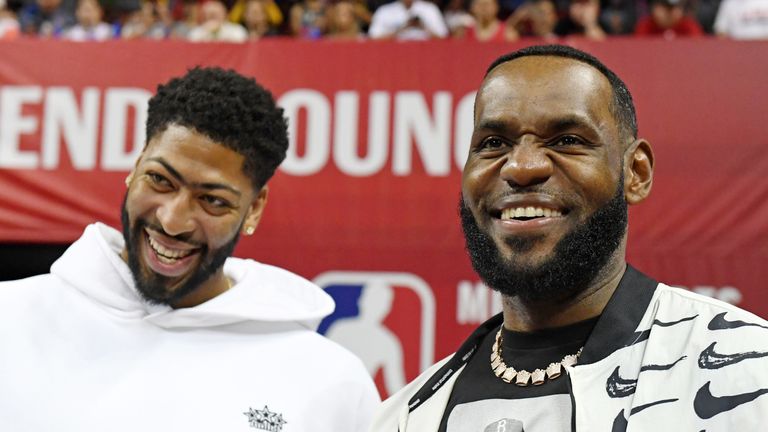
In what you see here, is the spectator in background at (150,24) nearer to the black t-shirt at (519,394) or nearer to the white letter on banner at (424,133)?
the white letter on banner at (424,133)

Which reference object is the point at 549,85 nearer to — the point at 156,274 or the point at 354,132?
the point at 156,274

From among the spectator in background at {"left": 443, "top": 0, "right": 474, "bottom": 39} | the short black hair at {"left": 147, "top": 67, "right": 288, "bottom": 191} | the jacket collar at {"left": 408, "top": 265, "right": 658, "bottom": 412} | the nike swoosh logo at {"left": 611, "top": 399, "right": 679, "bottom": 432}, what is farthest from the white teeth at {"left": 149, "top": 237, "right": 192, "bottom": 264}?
the spectator in background at {"left": 443, "top": 0, "right": 474, "bottom": 39}

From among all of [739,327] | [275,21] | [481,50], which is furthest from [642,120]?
[275,21]

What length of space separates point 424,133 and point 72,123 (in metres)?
2.17

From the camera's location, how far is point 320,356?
2670 millimetres

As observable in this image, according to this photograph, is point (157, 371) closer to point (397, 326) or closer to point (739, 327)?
point (739, 327)

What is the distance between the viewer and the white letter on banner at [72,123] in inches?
222

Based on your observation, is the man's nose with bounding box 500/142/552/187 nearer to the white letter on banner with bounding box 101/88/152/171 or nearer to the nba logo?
the nba logo

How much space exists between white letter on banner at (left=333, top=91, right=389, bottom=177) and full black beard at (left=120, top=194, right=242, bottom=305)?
116 inches

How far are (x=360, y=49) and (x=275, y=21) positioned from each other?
337 centimetres

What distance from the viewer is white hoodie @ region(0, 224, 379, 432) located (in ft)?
7.80

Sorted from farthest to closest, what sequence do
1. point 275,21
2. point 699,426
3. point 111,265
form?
1. point 275,21
2. point 111,265
3. point 699,426

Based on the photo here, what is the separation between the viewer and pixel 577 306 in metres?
1.95

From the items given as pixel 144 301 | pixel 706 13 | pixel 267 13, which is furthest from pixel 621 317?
pixel 267 13
